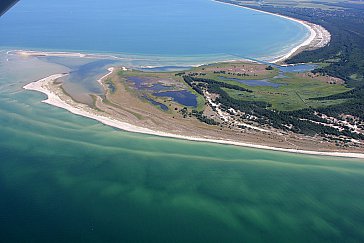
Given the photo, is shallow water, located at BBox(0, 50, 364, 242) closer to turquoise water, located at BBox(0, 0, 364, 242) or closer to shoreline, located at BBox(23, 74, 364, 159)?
turquoise water, located at BBox(0, 0, 364, 242)

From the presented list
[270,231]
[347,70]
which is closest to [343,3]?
[347,70]

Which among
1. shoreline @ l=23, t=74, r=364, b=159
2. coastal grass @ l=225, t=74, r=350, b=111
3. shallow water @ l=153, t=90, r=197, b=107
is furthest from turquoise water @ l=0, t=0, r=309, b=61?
shoreline @ l=23, t=74, r=364, b=159

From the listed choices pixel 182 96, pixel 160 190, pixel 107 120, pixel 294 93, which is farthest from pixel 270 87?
pixel 160 190

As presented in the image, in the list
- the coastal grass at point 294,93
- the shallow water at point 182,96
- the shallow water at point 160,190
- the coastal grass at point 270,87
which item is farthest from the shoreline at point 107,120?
the coastal grass at point 294,93

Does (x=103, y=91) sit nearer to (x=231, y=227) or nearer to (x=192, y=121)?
(x=192, y=121)

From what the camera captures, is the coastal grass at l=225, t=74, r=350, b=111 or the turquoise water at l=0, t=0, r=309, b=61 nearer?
the coastal grass at l=225, t=74, r=350, b=111

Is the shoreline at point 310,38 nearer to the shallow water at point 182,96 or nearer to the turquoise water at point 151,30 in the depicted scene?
the turquoise water at point 151,30

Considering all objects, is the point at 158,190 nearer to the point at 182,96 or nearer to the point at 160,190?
the point at 160,190
